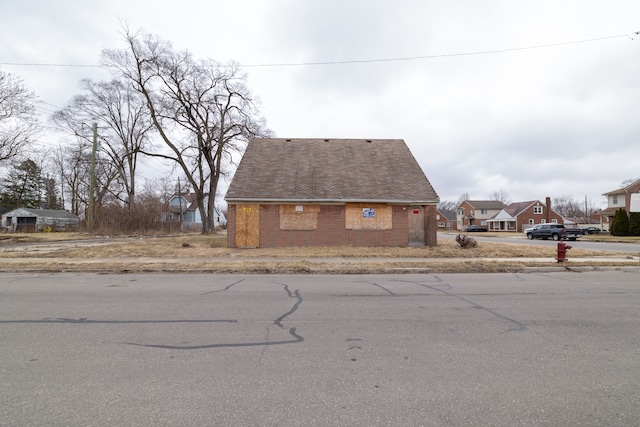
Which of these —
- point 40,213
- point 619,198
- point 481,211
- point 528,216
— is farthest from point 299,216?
point 481,211

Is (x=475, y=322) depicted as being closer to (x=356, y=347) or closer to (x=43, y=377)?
(x=356, y=347)

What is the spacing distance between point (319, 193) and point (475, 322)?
1426cm

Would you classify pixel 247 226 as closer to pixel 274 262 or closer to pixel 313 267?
pixel 274 262

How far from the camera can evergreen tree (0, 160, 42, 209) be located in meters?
54.9

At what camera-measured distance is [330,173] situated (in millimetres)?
21172

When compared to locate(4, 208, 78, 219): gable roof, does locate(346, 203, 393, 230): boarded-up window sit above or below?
below

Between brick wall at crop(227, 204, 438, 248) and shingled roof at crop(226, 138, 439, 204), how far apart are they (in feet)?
2.60

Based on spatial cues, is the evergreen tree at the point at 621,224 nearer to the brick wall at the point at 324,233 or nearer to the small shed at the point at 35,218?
the brick wall at the point at 324,233

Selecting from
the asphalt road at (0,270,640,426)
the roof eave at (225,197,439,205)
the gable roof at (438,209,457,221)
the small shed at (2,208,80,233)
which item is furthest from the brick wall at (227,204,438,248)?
the gable roof at (438,209,457,221)

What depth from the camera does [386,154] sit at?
23641mm

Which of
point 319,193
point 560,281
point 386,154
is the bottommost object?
point 560,281

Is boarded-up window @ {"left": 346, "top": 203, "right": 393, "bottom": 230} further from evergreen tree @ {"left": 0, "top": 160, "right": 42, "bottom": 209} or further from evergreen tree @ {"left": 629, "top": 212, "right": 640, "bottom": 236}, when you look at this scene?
evergreen tree @ {"left": 0, "top": 160, "right": 42, "bottom": 209}

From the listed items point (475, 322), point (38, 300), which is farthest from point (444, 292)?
point (38, 300)

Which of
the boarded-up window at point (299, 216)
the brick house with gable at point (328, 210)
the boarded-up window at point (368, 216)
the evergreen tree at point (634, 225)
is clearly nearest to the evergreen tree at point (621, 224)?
the evergreen tree at point (634, 225)
